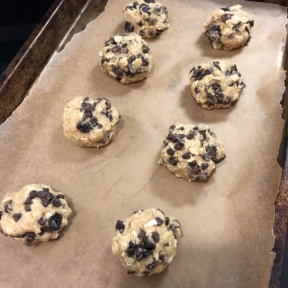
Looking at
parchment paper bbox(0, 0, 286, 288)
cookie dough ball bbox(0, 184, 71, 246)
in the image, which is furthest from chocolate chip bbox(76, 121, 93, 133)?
cookie dough ball bbox(0, 184, 71, 246)

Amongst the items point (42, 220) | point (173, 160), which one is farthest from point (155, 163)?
point (42, 220)

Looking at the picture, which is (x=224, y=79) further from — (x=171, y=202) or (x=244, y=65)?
(x=171, y=202)

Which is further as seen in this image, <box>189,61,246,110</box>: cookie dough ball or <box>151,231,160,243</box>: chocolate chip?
<box>189,61,246,110</box>: cookie dough ball

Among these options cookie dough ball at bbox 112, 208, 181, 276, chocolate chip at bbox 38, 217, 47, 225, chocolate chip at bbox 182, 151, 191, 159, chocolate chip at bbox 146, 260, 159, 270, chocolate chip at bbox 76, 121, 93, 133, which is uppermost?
chocolate chip at bbox 76, 121, 93, 133

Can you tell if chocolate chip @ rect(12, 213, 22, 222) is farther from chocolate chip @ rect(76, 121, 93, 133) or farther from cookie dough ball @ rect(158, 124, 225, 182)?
cookie dough ball @ rect(158, 124, 225, 182)

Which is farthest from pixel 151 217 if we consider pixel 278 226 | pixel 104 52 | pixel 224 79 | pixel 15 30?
pixel 15 30

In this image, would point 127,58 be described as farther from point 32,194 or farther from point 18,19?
point 18,19

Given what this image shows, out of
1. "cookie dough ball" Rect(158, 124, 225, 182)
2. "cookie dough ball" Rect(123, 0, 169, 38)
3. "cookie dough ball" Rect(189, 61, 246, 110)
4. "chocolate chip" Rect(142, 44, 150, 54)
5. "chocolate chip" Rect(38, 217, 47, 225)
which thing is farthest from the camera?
"cookie dough ball" Rect(123, 0, 169, 38)
